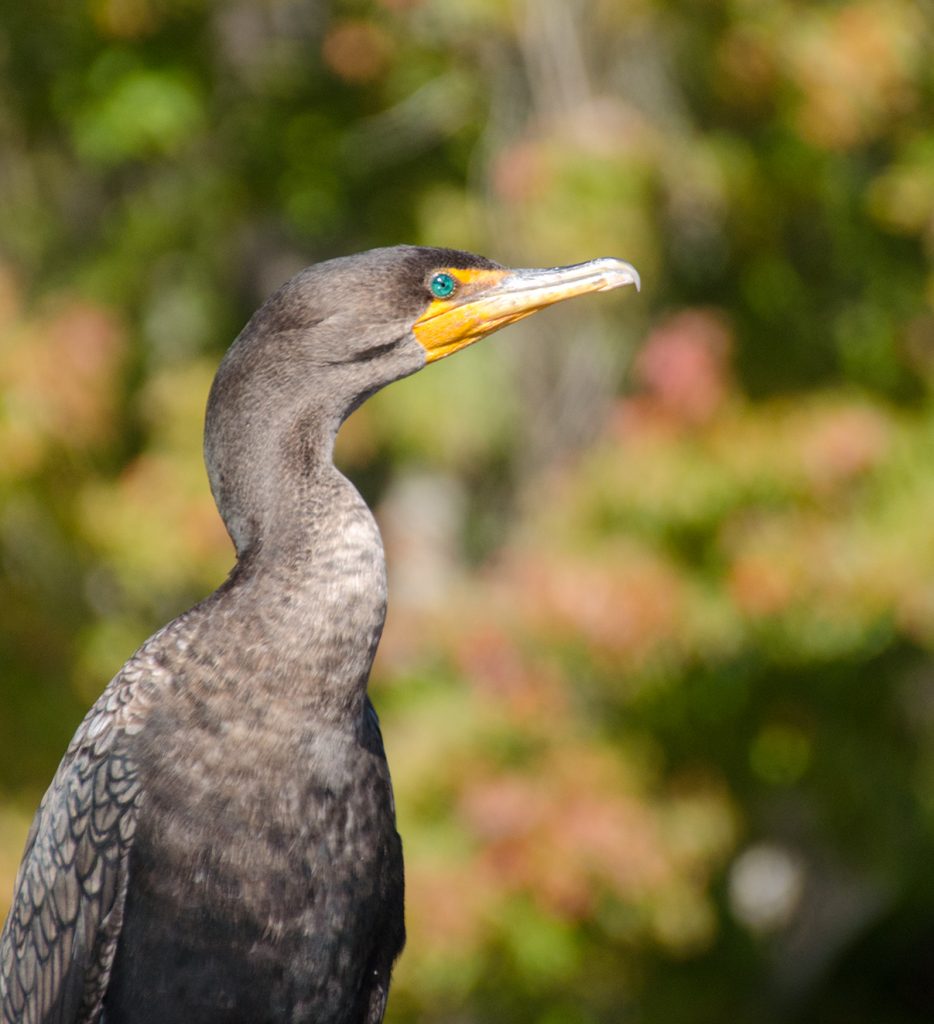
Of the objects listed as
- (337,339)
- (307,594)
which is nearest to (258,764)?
(307,594)

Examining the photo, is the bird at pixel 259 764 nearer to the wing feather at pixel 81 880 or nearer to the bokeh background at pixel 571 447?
the wing feather at pixel 81 880

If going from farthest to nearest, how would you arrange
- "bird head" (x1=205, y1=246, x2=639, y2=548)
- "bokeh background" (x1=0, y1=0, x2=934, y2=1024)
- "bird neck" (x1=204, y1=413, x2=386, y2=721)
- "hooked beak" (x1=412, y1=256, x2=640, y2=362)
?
"bokeh background" (x1=0, y1=0, x2=934, y2=1024)
"hooked beak" (x1=412, y1=256, x2=640, y2=362)
"bird head" (x1=205, y1=246, x2=639, y2=548)
"bird neck" (x1=204, y1=413, x2=386, y2=721)

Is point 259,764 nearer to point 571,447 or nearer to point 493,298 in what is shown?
point 493,298

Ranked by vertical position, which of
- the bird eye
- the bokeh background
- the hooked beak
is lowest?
the bokeh background

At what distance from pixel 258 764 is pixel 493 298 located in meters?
0.91

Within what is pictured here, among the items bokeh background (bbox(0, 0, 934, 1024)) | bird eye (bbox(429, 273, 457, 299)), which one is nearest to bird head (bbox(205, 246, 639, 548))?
bird eye (bbox(429, 273, 457, 299))

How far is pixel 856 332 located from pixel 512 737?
8.40 ft

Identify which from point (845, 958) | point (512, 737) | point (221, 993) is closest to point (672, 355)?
point (512, 737)

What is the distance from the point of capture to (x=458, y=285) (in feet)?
10.1

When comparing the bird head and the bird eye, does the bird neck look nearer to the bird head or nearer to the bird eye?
the bird head

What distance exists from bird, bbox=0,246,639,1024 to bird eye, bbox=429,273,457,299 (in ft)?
0.08

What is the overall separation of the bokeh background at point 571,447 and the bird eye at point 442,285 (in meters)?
3.88

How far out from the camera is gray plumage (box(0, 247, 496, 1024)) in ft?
9.05

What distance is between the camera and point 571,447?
7.63m
